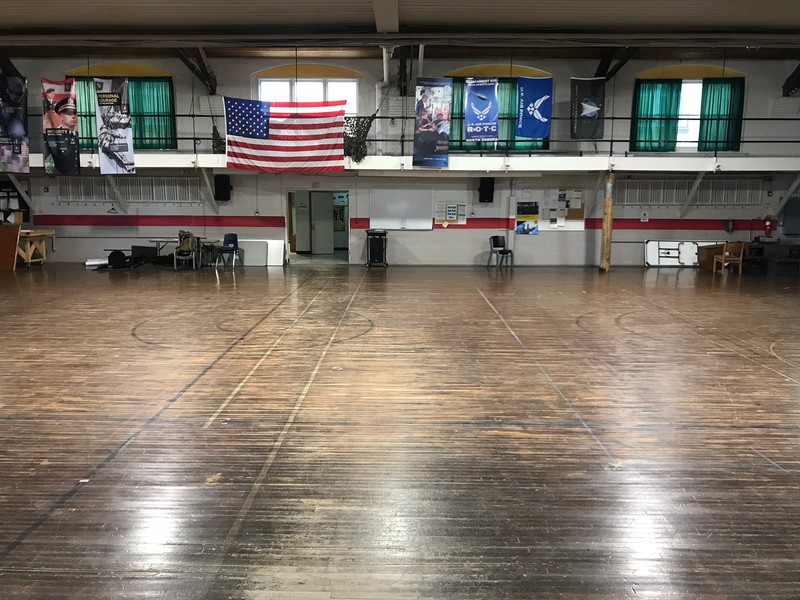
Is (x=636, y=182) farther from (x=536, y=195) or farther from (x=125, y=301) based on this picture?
(x=125, y=301)

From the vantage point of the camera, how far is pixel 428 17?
26.1ft

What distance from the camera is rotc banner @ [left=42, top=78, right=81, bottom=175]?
40.2 ft

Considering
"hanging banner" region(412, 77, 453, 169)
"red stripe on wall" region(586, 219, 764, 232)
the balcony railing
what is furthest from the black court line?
"red stripe on wall" region(586, 219, 764, 232)

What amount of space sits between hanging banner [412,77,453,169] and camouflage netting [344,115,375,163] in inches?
52.8

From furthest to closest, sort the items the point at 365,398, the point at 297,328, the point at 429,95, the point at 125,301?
1. the point at 429,95
2. the point at 125,301
3. the point at 297,328
4. the point at 365,398

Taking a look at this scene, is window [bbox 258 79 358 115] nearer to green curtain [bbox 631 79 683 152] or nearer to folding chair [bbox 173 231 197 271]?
folding chair [bbox 173 231 197 271]

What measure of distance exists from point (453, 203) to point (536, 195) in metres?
2.31

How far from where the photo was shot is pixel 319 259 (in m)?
16.5

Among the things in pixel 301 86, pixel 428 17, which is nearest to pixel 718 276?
pixel 428 17

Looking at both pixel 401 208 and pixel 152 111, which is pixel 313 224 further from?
pixel 152 111

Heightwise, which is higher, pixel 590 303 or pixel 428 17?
pixel 428 17

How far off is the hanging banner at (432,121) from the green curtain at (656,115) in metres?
5.41

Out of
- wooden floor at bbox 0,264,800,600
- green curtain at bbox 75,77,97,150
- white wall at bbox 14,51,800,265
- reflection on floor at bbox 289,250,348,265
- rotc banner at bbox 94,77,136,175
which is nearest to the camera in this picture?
wooden floor at bbox 0,264,800,600

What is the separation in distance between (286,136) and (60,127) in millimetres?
5198
